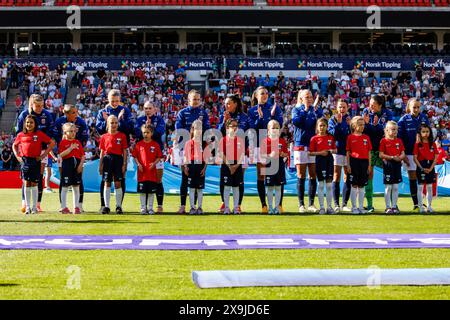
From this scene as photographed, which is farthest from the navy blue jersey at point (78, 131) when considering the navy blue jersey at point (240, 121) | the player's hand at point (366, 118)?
the player's hand at point (366, 118)

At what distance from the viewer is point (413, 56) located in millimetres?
43938

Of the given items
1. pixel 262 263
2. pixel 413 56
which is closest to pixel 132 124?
pixel 262 263

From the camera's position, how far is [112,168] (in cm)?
1423

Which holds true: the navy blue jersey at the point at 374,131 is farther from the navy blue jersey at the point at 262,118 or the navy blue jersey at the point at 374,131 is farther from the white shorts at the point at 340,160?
the navy blue jersey at the point at 262,118

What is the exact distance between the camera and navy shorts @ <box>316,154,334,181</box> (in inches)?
560

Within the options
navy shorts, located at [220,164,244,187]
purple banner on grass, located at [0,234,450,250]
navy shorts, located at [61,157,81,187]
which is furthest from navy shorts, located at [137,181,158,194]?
purple banner on grass, located at [0,234,450,250]

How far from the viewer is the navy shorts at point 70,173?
46.4 ft

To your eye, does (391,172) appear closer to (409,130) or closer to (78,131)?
(409,130)

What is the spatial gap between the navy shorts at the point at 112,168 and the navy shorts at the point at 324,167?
11.6 feet

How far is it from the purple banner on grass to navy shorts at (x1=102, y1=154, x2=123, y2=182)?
4.07 metres

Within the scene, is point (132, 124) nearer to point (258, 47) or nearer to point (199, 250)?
point (199, 250)
